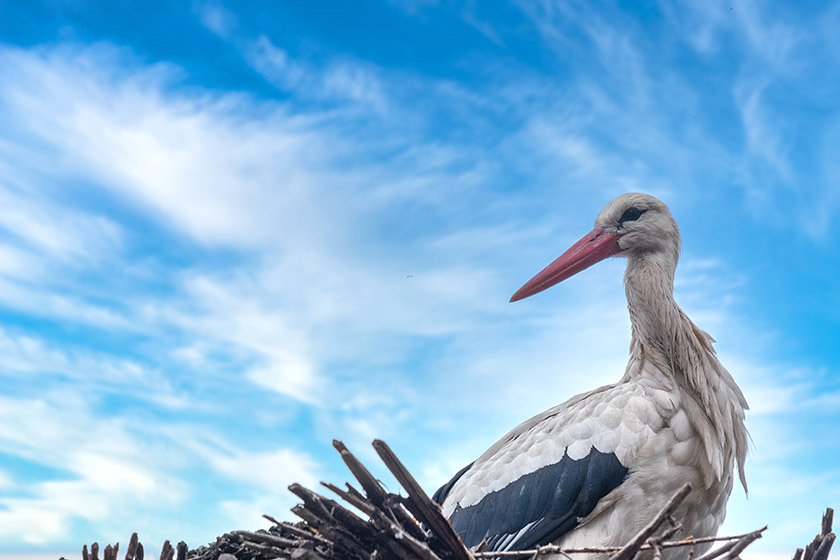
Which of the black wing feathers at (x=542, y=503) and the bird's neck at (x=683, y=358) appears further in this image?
the bird's neck at (x=683, y=358)

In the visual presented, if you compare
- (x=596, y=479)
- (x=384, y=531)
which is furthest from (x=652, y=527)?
(x=596, y=479)

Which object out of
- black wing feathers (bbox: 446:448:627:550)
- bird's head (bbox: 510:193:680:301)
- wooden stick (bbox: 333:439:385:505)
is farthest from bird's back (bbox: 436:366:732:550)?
wooden stick (bbox: 333:439:385:505)

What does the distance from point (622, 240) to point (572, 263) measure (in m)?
0.36

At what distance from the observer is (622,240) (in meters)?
4.45

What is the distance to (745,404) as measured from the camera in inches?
157

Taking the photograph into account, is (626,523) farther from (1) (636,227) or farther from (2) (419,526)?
(1) (636,227)

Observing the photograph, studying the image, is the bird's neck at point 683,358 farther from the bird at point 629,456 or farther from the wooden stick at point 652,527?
the wooden stick at point 652,527

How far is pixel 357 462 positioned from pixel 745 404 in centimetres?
290

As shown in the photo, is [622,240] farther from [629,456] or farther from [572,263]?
[629,456]

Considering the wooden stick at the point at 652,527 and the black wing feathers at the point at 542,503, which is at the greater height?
the black wing feathers at the point at 542,503

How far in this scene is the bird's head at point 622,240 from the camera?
14.4 feet

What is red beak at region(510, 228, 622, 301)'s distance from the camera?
14.9ft

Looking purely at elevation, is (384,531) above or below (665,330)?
below

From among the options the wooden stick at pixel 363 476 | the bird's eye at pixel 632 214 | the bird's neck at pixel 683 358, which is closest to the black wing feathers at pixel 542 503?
the bird's neck at pixel 683 358
